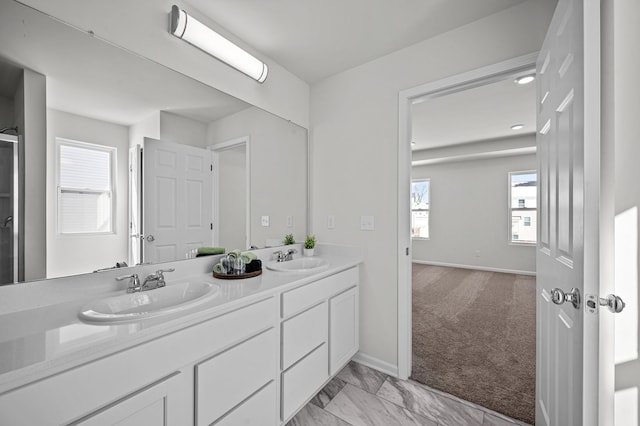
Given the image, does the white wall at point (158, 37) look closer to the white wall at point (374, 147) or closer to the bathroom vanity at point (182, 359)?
the white wall at point (374, 147)

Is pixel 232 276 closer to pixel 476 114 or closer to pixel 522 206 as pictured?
pixel 476 114

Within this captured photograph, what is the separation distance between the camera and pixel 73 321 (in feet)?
2.98

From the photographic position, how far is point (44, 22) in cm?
109

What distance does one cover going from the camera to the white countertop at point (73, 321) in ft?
2.22

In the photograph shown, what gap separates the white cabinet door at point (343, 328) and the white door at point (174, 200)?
3.25ft

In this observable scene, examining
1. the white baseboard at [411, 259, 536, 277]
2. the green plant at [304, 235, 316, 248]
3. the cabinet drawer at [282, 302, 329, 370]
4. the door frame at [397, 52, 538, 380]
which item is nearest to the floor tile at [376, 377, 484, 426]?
the door frame at [397, 52, 538, 380]

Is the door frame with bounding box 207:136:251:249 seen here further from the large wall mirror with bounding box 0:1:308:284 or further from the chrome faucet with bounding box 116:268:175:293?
the chrome faucet with bounding box 116:268:175:293

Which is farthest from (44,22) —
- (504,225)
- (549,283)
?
(504,225)

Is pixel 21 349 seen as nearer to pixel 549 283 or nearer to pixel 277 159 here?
pixel 277 159

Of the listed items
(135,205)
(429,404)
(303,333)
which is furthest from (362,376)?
(135,205)

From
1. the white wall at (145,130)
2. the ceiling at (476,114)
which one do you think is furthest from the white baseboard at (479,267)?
the white wall at (145,130)

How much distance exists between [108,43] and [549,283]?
2390 mm

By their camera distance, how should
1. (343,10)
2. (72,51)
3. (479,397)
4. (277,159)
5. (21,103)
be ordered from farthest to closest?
(277,159) < (479,397) < (343,10) < (72,51) < (21,103)

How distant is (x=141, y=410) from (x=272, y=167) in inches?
67.9
